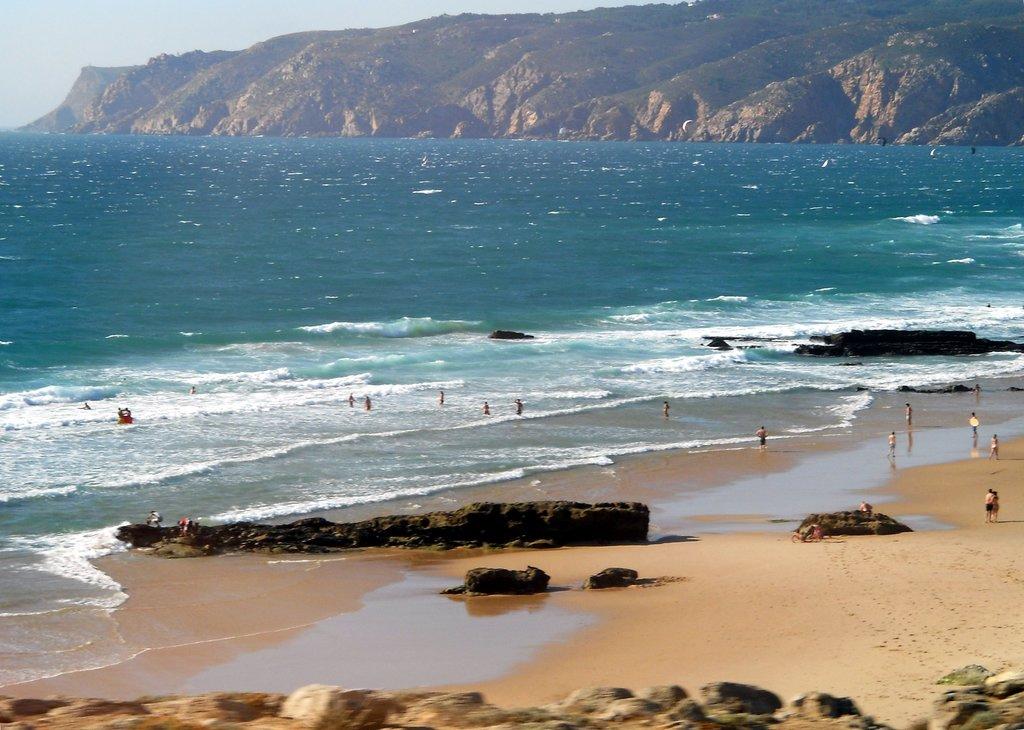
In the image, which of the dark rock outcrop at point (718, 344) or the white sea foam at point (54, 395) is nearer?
the white sea foam at point (54, 395)

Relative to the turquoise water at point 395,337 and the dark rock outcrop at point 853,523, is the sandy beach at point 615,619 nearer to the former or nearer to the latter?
the dark rock outcrop at point 853,523

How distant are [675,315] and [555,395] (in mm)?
19306

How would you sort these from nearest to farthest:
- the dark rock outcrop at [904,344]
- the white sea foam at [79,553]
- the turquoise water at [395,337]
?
the white sea foam at [79,553] → the turquoise water at [395,337] → the dark rock outcrop at [904,344]

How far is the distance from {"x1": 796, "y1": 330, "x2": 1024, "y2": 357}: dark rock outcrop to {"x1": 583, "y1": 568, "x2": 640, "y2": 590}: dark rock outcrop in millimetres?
29357

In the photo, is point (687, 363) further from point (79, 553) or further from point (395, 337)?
point (79, 553)

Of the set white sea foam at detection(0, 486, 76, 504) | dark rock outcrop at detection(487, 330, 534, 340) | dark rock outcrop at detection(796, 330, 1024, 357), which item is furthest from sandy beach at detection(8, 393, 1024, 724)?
dark rock outcrop at detection(487, 330, 534, 340)

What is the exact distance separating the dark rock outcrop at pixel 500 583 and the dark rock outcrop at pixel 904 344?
99.9 feet

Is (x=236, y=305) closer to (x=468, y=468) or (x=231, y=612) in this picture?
(x=468, y=468)

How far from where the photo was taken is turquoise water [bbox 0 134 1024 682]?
102 feet

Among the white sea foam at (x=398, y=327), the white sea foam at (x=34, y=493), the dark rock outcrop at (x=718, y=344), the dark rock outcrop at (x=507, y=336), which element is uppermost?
the white sea foam at (x=398, y=327)

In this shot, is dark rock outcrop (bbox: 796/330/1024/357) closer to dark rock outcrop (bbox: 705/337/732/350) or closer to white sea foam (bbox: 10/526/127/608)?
dark rock outcrop (bbox: 705/337/732/350)

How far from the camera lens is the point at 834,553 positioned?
→ 938 inches

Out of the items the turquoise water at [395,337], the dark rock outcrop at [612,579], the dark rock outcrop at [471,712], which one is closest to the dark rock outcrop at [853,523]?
the dark rock outcrop at [612,579]

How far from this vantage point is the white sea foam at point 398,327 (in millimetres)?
55125
